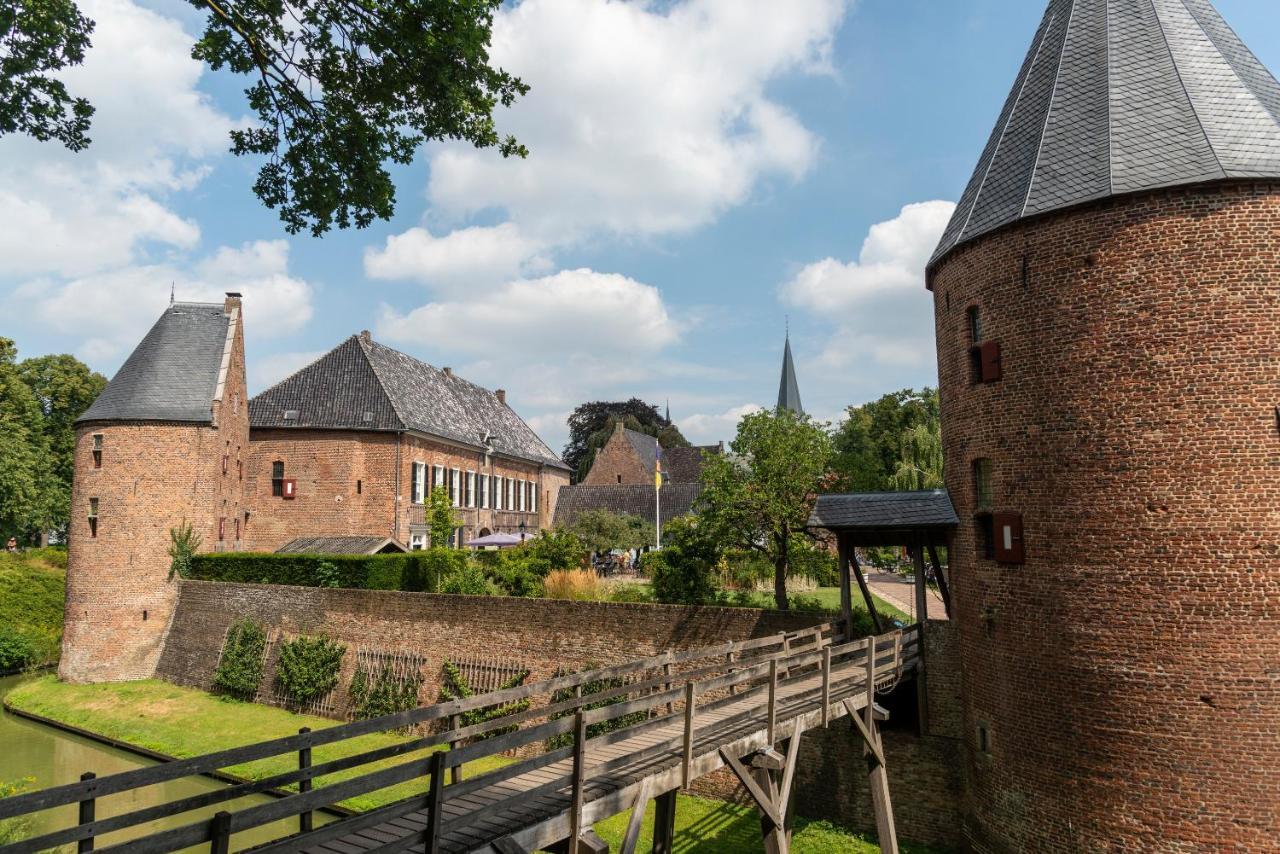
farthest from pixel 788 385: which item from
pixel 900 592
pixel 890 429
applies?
pixel 900 592

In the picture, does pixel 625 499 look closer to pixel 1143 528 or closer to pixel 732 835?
pixel 732 835

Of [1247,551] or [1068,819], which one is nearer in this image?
[1247,551]

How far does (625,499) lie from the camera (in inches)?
1720

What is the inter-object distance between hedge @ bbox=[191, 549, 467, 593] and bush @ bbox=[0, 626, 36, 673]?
1050cm

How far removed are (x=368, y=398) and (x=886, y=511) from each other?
21.2 metres

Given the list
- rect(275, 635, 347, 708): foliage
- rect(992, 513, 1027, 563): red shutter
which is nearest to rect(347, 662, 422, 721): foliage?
rect(275, 635, 347, 708): foliage

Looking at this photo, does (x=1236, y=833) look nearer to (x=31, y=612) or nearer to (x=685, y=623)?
(x=685, y=623)

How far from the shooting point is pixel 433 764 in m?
5.61

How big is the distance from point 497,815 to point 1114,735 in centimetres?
777

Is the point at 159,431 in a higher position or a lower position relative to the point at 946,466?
higher

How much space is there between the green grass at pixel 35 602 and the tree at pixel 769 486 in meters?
24.1

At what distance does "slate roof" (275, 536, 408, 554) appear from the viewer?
1003 inches

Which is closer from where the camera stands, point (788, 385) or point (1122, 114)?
point (1122, 114)

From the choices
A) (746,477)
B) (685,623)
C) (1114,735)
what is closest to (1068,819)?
(1114,735)
